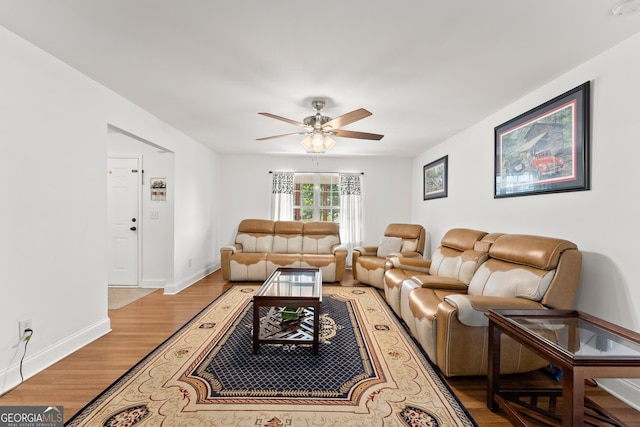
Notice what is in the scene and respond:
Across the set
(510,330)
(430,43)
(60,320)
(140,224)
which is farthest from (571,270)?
(140,224)

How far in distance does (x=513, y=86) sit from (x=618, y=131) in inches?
36.3

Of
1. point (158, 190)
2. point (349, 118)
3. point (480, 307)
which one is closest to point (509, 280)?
point (480, 307)

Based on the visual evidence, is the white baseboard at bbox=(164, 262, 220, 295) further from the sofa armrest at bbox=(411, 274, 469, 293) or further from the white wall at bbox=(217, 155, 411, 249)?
the sofa armrest at bbox=(411, 274, 469, 293)

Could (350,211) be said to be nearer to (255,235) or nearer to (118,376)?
(255,235)

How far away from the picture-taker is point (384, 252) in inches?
186

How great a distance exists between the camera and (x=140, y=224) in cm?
437

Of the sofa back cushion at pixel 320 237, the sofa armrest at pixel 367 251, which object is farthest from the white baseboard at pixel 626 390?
the sofa back cushion at pixel 320 237

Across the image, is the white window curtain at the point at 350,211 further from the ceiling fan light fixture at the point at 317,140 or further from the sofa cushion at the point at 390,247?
the ceiling fan light fixture at the point at 317,140

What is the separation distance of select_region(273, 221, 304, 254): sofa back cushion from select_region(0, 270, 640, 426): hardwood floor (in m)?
2.22

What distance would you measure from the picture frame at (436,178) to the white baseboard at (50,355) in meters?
4.58

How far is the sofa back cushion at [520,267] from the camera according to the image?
205 centimetres

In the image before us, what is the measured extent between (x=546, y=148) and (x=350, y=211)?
363 cm

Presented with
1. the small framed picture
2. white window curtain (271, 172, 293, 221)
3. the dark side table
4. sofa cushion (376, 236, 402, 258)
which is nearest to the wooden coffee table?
the dark side table

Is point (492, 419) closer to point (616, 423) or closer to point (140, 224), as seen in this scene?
point (616, 423)
